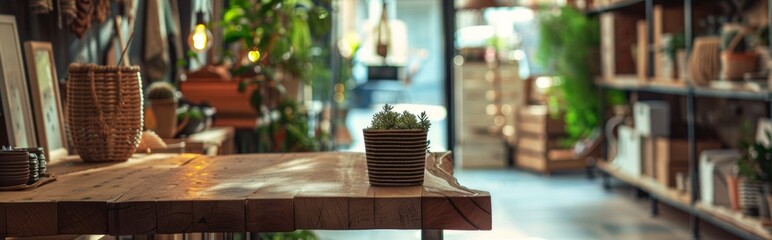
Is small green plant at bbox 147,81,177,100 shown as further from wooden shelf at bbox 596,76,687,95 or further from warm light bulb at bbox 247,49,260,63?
wooden shelf at bbox 596,76,687,95

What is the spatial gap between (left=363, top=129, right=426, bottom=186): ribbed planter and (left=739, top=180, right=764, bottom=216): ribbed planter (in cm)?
345

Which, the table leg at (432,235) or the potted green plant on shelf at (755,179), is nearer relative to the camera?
the table leg at (432,235)

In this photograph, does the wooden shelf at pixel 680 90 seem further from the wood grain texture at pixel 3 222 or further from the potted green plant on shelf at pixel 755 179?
the wood grain texture at pixel 3 222

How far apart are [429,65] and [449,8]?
8057 mm

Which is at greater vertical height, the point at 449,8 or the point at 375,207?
the point at 449,8

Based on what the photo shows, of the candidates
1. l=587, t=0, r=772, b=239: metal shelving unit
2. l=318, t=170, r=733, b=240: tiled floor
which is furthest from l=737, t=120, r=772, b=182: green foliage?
l=318, t=170, r=733, b=240: tiled floor

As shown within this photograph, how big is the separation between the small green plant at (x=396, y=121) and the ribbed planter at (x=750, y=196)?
135 inches

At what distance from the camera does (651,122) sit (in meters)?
7.20

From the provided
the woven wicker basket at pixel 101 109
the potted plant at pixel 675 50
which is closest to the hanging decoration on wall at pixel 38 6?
the woven wicker basket at pixel 101 109

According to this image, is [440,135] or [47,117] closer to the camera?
[47,117]

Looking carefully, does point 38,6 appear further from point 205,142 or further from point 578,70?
point 578,70

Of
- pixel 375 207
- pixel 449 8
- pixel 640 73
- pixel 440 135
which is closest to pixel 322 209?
pixel 375 207

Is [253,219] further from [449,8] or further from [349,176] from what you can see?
[449,8]

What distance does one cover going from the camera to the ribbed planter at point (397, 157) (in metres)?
2.16
